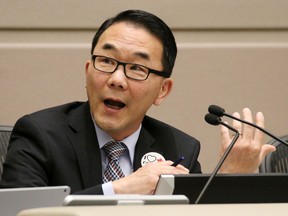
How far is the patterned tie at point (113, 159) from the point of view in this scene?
9.61 feet

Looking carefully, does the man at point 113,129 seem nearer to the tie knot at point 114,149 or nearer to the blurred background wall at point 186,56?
the tie knot at point 114,149

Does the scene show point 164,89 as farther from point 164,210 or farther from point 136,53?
point 164,210

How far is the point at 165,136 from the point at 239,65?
159cm

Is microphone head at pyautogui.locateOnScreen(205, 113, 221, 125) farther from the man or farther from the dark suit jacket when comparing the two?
the dark suit jacket

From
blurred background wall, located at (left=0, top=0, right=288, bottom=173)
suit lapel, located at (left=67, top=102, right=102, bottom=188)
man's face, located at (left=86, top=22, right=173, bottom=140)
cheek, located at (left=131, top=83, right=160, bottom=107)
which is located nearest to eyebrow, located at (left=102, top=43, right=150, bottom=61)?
man's face, located at (left=86, top=22, right=173, bottom=140)

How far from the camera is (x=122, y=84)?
2922 mm

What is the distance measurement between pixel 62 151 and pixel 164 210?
4.78 feet

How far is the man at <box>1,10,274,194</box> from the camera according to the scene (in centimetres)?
280

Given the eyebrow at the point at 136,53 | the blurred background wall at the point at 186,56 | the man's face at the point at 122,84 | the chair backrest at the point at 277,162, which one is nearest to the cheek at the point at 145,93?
the man's face at the point at 122,84

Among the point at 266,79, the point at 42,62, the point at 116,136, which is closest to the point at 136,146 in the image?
the point at 116,136

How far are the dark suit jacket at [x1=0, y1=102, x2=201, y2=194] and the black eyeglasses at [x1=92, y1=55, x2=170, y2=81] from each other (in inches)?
8.6

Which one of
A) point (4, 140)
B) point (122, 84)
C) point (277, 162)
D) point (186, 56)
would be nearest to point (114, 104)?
point (122, 84)

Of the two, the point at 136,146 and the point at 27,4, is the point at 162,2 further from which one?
the point at 136,146

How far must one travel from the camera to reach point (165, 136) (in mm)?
3176
